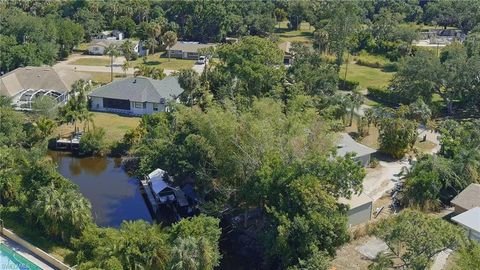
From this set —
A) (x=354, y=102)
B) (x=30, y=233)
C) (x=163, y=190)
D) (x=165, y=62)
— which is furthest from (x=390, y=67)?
(x=30, y=233)

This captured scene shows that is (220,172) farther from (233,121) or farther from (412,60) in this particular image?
(412,60)

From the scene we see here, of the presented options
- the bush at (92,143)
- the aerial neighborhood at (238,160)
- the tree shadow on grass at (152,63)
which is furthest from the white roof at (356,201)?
the tree shadow on grass at (152,63)

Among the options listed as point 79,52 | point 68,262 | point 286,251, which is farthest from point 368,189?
point 79,52

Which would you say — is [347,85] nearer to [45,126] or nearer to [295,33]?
[45,126]

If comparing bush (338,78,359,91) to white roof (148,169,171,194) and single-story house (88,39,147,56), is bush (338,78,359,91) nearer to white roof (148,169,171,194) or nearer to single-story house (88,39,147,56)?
single-story house (88,39,147,56)

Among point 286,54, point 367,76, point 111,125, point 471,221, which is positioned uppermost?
point 286,54
